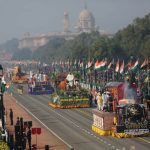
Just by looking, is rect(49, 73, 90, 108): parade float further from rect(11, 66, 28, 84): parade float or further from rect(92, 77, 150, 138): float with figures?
rect(11, 66, 28, 84): parade float

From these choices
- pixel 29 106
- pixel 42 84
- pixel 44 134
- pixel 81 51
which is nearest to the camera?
pixel 44 134

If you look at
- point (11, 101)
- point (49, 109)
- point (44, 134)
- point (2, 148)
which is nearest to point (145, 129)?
point (44, 134)

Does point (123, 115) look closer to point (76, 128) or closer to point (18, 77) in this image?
point (76, 128)

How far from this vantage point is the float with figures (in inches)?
1716

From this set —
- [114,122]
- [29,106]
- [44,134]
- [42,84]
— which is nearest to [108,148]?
[114,122]

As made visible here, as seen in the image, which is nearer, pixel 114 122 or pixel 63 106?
pixel 114 122

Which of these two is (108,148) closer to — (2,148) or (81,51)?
(2,148)

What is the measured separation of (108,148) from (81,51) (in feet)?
441

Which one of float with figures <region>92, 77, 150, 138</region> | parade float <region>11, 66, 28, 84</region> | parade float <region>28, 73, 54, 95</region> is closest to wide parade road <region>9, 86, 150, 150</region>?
float with figures <region>92, 77, 150, 138</region>

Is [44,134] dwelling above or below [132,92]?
below

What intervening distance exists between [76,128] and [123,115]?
7708 mm

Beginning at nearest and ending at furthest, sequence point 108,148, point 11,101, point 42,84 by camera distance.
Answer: point 108,148
point 11,101
point 42,84

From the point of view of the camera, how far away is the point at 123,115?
143 feet

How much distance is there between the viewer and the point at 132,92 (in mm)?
45000
